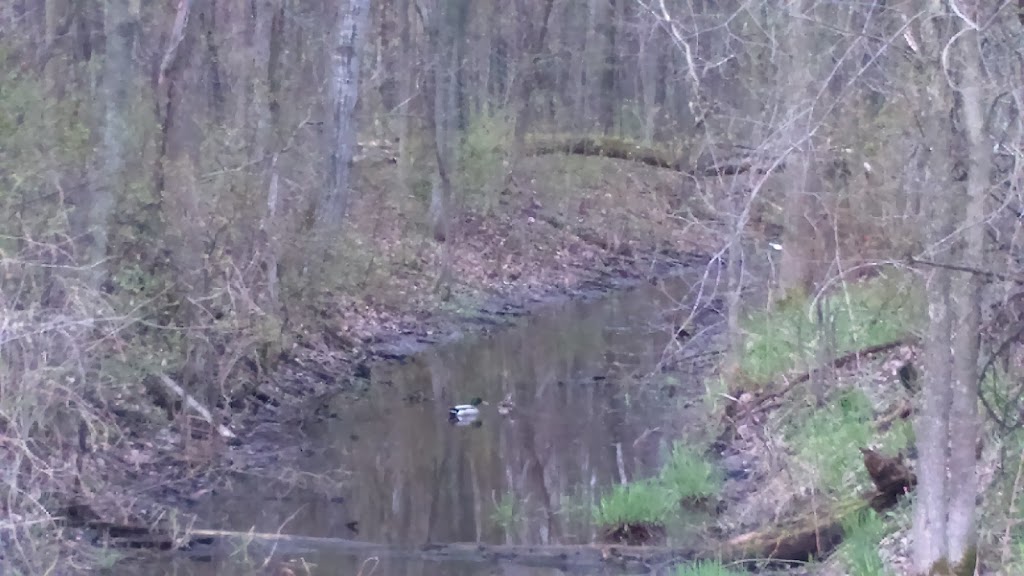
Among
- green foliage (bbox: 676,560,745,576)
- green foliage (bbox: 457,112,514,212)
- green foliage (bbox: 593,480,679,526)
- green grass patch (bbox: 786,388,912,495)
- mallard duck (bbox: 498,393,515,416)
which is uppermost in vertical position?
green foliage (bbox: 457,112,514,212)

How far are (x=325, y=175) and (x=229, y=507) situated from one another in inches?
242

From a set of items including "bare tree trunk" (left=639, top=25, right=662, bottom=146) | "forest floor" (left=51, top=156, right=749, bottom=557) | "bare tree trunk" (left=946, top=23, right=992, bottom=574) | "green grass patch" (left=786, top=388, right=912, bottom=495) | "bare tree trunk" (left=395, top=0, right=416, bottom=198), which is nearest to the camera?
"bare tree trunk" (left=946, top=23, right=992, bottom=574)

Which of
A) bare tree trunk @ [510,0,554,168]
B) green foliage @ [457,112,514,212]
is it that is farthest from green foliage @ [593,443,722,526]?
bare tree trunk @ [510,0,554,168]

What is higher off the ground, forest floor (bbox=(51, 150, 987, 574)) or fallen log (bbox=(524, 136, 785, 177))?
fallen log (bbox=(524, 136, 785, 177))

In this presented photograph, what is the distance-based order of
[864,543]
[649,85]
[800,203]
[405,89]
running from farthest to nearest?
[649,85] < [405,89] < [800,203] < [864,543]

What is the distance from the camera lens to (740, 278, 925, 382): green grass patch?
9.09 m

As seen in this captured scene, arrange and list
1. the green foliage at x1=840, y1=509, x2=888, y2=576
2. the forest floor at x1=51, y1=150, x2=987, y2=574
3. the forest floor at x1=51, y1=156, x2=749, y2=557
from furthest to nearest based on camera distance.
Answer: the forest floor at x1=51, y1=156, x2=749, y2=557 < the forest floor at x1=51, y1=150, x2=987, y2=574 < the green foliage at x1=840, y1=509, x2=888, y2=576

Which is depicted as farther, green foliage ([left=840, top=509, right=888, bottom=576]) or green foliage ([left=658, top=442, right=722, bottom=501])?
green foliage ([left=658, top=442, right=722, bottom=501])

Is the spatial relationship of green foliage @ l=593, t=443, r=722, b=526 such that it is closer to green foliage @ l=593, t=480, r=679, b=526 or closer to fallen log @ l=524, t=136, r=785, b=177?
green foliage @ l=593, t=480, r=679, b=526

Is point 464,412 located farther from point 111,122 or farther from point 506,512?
point 111,122

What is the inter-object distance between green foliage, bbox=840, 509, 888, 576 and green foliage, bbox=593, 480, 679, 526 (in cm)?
181

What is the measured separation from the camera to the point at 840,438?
8.67 meters

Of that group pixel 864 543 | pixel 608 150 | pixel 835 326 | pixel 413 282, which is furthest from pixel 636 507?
pixel 608 150

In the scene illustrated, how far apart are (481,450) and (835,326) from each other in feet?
11.5
